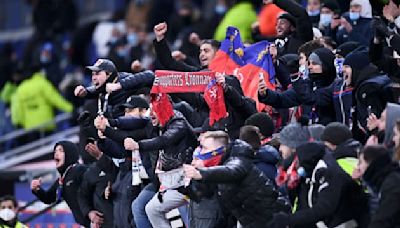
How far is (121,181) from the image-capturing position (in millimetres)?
18125

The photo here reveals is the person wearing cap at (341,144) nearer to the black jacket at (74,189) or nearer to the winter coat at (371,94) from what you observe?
the winter coat at (371,94)

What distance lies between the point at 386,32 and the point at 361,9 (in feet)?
9.94

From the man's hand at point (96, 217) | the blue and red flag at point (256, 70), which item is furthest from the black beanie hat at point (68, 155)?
the blue and red flag at point (256, 70)

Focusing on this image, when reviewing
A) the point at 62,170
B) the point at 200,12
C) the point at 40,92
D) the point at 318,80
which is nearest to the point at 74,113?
the point at 40,92

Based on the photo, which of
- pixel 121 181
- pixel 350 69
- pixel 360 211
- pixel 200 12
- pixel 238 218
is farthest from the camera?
pixel 200 12

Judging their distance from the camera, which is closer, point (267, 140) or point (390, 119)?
point (390, 119)

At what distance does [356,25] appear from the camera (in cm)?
1880

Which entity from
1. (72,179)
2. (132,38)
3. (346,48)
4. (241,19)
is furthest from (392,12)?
(132,38)

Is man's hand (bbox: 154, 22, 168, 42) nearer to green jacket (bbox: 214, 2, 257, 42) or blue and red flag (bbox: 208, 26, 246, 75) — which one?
blue and red flag (bbox: 208, 26, 246, 75)

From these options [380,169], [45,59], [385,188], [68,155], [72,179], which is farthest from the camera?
[45,59]

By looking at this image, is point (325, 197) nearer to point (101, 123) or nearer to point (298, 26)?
point (101, 123)

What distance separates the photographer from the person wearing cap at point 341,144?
14.4 meters

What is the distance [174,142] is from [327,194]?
298cm

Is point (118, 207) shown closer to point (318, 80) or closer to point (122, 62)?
point (318, 80)
